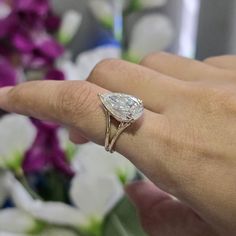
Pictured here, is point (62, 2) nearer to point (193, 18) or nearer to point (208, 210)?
point (193, 18)

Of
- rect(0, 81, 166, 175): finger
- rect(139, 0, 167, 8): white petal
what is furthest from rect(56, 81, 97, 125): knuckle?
rect(139, 0, 167, 8): white petal

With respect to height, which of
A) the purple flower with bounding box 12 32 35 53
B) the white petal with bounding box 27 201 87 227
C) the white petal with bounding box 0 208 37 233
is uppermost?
the purple flower with bounding box 12 32 35 53

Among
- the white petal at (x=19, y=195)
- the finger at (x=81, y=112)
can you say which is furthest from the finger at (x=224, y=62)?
the white petal at (x=19, y=195)

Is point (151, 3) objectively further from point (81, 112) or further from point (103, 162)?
point (81, 112)

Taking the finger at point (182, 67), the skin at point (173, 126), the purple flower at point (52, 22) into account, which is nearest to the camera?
the skin at point (173, 126)

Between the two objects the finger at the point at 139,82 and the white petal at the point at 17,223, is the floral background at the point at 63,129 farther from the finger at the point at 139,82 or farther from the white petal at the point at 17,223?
the finger at the point at 139,82

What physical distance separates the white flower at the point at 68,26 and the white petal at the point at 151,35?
81 millimetres

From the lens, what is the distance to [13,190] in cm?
60

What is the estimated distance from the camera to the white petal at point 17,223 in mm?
562

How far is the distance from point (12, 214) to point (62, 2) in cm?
33

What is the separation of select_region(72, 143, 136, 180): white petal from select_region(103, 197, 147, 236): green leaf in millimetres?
33

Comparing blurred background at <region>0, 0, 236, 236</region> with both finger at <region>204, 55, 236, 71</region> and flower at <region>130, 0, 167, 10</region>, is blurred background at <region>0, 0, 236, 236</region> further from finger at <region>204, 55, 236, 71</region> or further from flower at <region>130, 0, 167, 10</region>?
finger at <region>204, 55, 236, 71</region>

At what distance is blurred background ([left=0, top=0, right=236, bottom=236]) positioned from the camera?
0.56 metres

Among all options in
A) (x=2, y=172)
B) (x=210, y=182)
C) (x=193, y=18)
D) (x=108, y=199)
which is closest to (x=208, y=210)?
(x=210, y=182)
